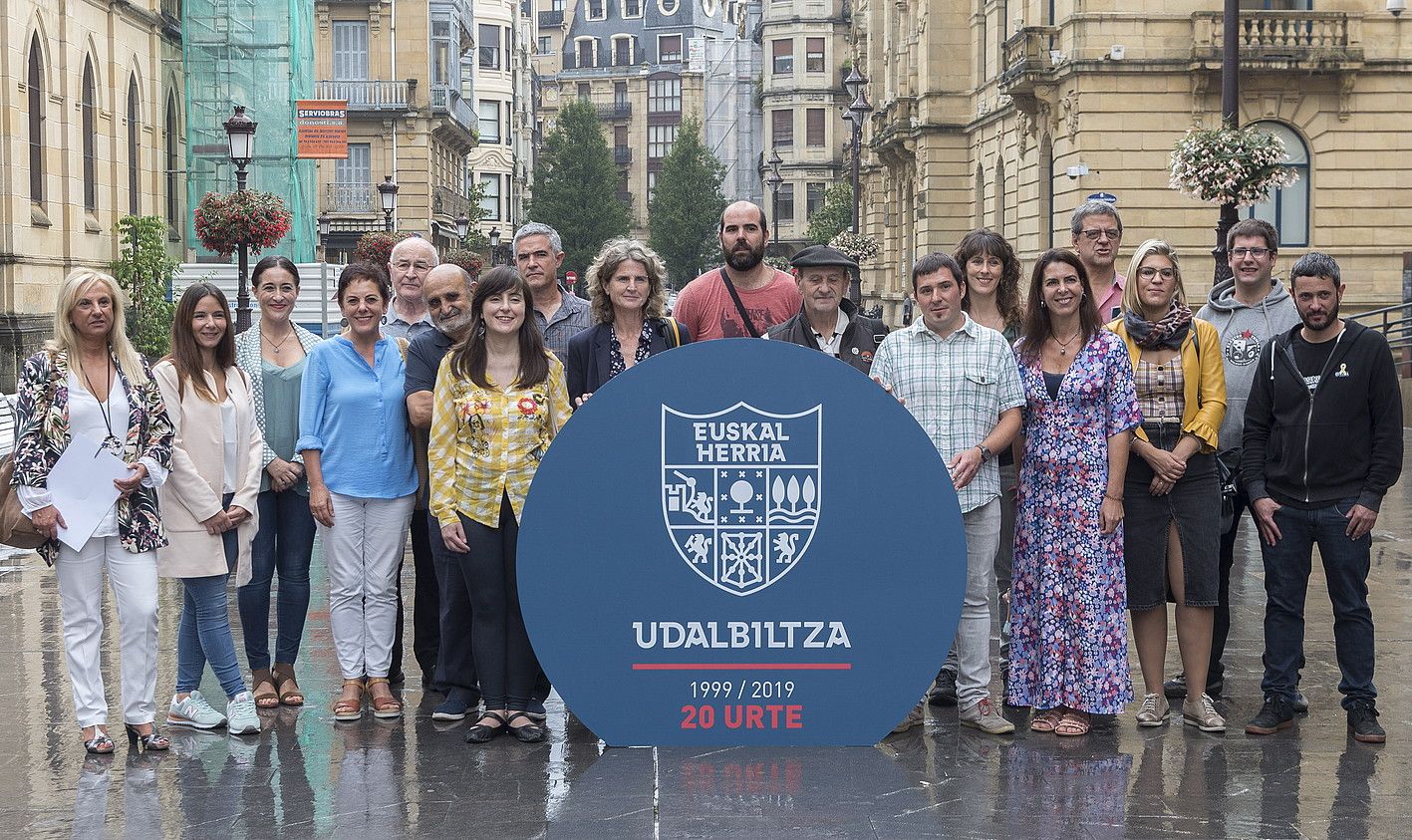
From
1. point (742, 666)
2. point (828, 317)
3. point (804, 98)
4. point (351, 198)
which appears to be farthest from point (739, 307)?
point (804, 98)

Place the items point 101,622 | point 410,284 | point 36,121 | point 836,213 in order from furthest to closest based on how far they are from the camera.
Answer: point 836,213 < point 36,121 < point 410,284 < point 101,622

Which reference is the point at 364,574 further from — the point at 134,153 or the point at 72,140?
the point at 134,153

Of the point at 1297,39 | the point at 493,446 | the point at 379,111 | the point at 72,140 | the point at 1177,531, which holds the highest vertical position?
the point at 379,111

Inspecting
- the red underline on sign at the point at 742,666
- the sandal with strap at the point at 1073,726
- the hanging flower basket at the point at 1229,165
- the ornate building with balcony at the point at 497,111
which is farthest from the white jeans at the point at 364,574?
the ornate building with balcony at the point at 497,111

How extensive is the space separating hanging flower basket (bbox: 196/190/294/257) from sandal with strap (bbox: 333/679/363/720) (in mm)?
19604

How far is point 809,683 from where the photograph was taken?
6.36m

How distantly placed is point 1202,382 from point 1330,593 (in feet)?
3.57

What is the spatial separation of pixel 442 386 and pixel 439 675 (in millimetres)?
1448

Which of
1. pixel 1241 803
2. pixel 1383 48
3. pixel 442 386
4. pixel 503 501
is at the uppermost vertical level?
pixel 1383 48

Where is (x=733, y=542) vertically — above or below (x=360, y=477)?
below

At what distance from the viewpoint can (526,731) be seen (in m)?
6.75

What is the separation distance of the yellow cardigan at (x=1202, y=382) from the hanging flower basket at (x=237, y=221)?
21.0 meters

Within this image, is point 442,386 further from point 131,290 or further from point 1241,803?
point 131,290

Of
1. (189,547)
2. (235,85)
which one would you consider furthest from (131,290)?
(189,547)
